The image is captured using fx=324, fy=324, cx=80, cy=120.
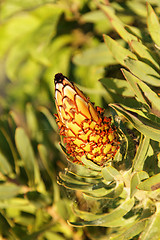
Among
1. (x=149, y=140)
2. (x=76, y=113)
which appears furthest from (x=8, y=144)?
(x=149, y=140)

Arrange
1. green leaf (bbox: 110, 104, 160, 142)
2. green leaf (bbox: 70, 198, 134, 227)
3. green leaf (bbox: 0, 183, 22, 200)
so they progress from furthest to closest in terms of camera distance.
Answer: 1. green leaf (bbox: 0, 183, 22, 200)
2. green leaf (bbox: 70, 198, 134, 227)
3. green leaf (bbox: 110, 104, 160, 142)

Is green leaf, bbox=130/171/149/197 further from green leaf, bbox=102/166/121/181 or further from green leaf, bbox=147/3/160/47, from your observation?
green leaf, bbox=147/3/160/47

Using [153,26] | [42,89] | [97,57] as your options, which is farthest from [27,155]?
[153,26]

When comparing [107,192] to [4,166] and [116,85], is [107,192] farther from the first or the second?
[4,166]

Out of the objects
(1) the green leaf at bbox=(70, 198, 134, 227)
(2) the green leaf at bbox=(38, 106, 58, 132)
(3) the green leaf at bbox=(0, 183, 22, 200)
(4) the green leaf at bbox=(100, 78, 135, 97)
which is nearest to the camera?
(1) the green leaf at bbox=(70, 198, 134, 227)

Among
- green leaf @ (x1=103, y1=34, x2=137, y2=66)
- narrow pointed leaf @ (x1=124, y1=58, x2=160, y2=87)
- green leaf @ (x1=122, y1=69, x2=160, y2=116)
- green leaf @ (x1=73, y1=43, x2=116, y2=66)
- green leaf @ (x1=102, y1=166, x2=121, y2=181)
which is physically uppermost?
green leaf @ (x1=73, y1=43, x2=116, y2=66)

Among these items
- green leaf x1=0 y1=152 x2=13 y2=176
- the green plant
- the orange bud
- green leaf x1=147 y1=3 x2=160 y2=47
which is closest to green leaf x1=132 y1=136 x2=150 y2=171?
the green plant

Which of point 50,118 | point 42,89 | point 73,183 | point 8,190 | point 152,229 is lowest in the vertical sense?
point 152,229
